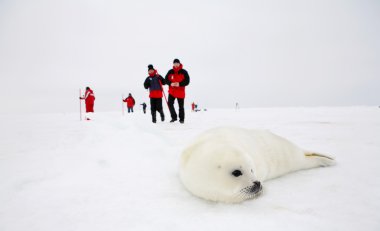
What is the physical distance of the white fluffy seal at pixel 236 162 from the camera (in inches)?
66.0

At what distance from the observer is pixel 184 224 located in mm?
1396

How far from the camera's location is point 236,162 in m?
1.72

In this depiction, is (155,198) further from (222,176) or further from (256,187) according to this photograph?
(256,187)

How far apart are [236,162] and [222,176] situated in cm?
13

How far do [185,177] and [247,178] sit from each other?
46 centimetres

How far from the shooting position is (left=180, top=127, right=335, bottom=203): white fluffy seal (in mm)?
1676

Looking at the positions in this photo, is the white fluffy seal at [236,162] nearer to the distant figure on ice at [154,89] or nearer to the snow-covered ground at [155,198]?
the snow-covered ground at [155,198]

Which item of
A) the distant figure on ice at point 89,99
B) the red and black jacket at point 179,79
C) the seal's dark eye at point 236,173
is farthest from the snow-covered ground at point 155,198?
the distant figure on ice at point 89,99

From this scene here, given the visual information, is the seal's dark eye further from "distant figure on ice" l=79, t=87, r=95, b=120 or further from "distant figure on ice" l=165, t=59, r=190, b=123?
"distant figure on ice" l=79, t=87, r=95, b=120

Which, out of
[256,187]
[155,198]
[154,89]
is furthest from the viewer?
[154,89]

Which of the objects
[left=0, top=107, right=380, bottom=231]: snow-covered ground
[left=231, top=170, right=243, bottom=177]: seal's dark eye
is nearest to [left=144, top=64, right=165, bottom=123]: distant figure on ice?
[left=0, top=107, right=380, bottom=231]: snow-covered ground

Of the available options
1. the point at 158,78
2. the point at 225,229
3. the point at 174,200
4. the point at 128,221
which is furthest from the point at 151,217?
the point at 158,78

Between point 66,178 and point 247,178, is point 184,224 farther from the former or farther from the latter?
point 66,178

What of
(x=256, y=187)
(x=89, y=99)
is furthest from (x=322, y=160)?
(x=89, y=99)
